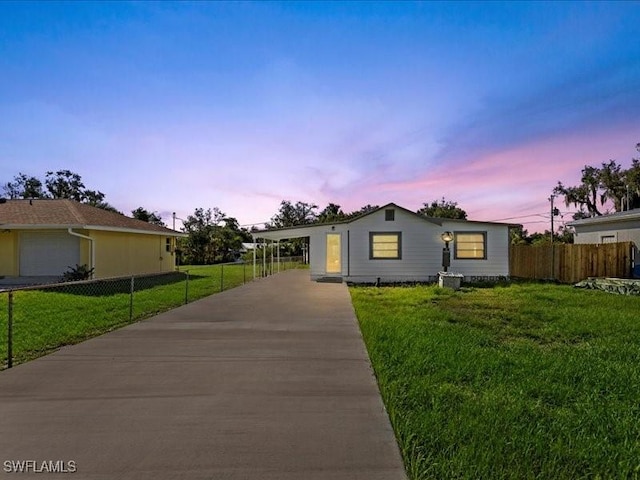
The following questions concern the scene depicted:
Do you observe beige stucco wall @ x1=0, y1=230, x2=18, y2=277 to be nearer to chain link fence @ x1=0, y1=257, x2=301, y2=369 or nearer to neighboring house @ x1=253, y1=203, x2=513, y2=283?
chain link fence @ x1=0, y1=257, x2=301, y2=369

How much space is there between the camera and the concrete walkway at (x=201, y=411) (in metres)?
2.38

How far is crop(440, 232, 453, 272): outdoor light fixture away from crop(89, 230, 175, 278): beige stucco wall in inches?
562

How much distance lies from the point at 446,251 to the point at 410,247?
1531mm

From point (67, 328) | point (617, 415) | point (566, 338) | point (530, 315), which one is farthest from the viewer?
point (530, 315)

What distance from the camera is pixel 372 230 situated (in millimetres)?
16203

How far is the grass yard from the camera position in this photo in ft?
8.21

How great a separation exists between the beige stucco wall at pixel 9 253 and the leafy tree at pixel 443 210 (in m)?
29.1

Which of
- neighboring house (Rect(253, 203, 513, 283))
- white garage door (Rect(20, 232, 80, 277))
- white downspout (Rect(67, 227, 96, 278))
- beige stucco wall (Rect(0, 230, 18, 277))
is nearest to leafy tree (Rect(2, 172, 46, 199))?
beige stucco wall (Rect(0, 230, 18, 277))

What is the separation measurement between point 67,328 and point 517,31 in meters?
13.7

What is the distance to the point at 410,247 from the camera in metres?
16.2

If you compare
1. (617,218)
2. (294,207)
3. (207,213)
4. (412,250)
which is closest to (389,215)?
(412,250)

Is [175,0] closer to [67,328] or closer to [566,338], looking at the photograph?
[67,328]

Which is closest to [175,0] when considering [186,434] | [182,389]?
[182,389]

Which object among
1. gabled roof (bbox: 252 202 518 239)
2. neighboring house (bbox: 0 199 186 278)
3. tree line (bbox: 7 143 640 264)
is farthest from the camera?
tree line (bbox: 7 143 640 264)
